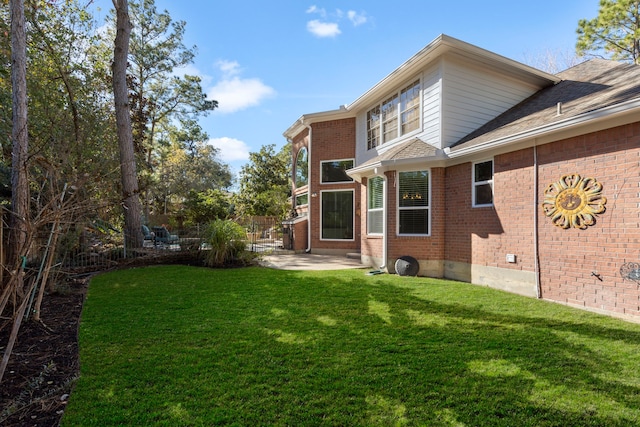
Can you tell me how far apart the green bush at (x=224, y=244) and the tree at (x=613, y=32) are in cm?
1964

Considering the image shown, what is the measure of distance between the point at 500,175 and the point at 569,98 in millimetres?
2984

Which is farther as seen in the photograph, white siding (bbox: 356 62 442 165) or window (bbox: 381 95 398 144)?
window (bbox: 381 95 398 144)

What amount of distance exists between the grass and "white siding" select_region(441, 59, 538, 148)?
15.7 ft

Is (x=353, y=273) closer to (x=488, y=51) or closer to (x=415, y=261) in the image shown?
(x=415, y=261)

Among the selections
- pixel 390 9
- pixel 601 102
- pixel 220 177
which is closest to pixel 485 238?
pixel 601 102

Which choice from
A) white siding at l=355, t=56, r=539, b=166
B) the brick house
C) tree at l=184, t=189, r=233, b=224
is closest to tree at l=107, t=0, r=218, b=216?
tree at l=184, t=189, r=233, b=224

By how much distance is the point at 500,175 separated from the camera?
6789 mm

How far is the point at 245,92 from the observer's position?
21.5m

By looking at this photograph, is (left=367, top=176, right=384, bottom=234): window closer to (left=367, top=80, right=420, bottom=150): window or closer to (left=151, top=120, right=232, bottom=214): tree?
(left=367, top=80, right=420, bottom=150): window

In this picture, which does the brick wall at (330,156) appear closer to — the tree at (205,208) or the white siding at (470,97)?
the white siding at (470,97)

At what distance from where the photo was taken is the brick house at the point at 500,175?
16.2 ft

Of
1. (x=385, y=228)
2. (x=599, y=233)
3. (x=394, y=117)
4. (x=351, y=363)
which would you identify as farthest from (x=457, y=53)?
(x=351, y=363)

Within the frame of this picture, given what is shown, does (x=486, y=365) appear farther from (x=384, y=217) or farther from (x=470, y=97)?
(x=470, y=97)

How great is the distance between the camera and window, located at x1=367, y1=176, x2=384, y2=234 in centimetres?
920
